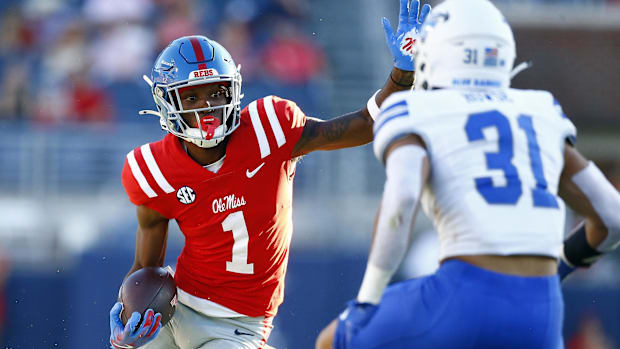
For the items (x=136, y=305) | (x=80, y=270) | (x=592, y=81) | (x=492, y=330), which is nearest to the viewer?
(x=492, y=330)

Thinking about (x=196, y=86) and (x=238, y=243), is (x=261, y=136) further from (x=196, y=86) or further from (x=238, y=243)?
(x=238, y=243)

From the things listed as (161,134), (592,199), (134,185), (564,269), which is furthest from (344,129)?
(161,134)

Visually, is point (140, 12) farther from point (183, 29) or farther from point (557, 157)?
point (557, 157)

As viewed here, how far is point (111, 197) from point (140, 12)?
2566 mm

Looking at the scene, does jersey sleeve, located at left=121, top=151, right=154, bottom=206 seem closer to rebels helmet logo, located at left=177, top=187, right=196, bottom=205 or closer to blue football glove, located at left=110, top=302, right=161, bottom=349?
rebels helmet logo, located at left=177, top=187, right=196, bottom=205

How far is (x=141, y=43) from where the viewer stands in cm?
941


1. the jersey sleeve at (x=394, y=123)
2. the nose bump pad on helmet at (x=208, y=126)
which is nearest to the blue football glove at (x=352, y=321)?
the jersey sleeve at (x=394, y=123)

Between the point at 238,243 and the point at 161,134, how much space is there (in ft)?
13.8

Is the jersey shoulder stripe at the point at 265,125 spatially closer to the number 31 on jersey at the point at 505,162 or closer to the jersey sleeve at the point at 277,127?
the jersey sleeve at the point at 277,127

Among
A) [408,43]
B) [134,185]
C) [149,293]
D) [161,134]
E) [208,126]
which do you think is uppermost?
[408,43]

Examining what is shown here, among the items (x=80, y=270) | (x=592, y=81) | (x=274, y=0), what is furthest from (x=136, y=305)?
(x=592, y=81)

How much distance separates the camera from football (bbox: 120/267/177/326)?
12.6 ft

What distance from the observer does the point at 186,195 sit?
3.97 meters

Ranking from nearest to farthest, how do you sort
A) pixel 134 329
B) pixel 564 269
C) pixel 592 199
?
pixel 592 199
pixel 564 269
pixel 134 329
